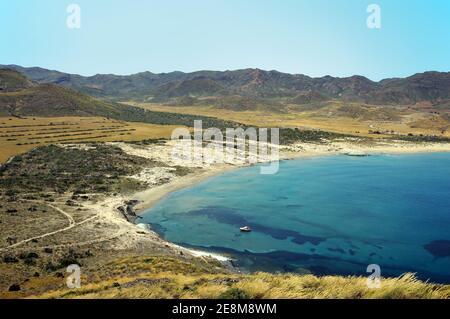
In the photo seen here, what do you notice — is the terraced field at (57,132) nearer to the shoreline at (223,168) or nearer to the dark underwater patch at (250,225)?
the shoreline at (223,168)

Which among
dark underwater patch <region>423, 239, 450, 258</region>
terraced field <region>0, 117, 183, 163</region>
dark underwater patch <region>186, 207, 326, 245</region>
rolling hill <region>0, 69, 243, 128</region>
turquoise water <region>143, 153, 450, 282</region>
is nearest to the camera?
turquoise water <region>143, 153, 450, 282</region>

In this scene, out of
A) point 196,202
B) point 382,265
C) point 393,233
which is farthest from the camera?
point 196,202

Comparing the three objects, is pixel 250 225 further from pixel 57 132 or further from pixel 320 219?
pixel 57 132

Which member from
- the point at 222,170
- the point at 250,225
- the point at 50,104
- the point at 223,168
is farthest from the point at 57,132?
the point at 250,225

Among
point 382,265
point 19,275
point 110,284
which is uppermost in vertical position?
point 110,284

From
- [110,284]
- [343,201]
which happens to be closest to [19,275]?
[110,284]

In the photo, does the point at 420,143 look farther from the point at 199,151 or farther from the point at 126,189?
the point at 126,189

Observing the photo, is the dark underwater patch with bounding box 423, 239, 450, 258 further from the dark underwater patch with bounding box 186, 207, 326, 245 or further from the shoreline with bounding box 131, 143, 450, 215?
the shoreline with bounding box 131, 143, 450, 215

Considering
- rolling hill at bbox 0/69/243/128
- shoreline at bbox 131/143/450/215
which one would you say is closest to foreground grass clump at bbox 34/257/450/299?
shoreline at bbox 131/143/450/215
